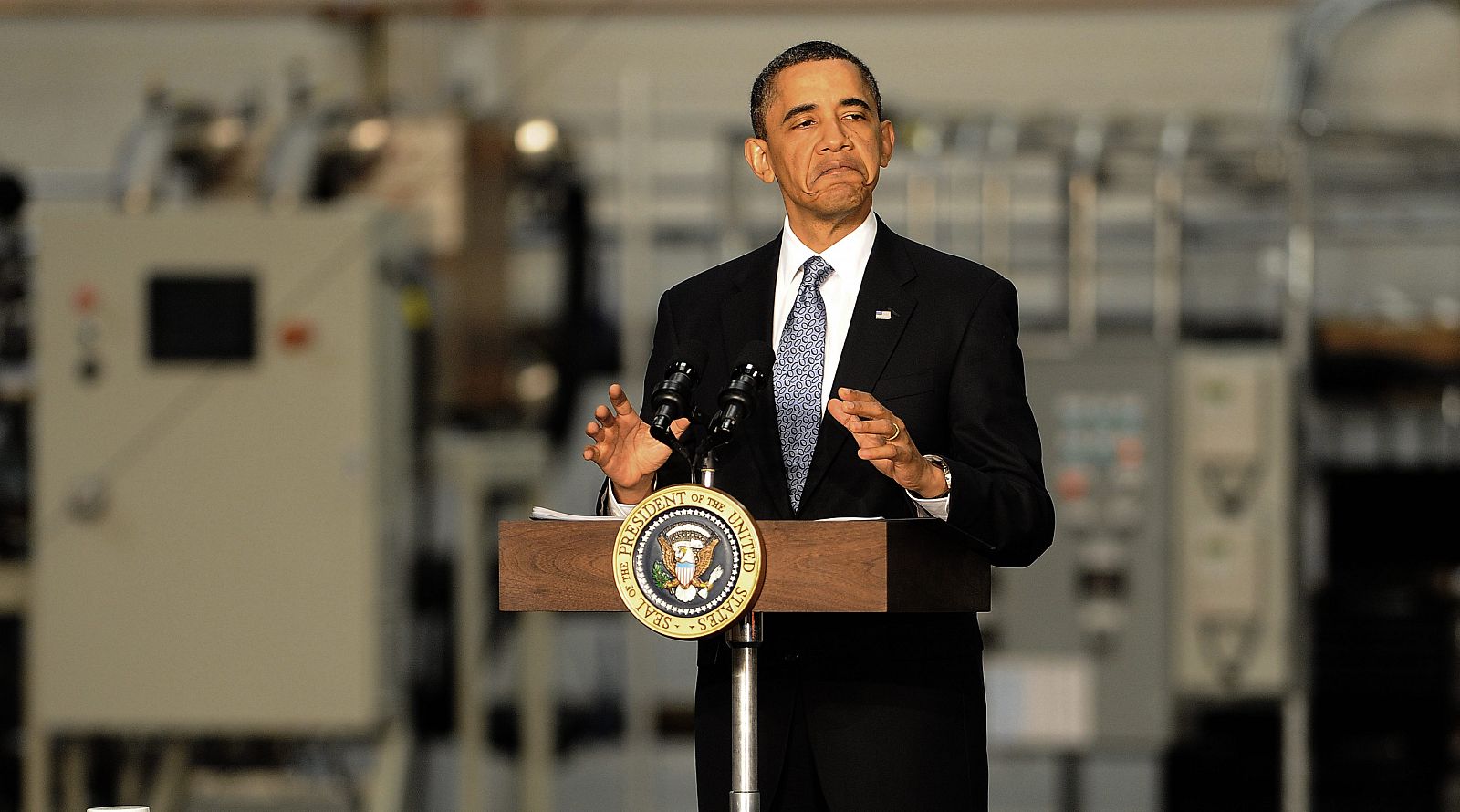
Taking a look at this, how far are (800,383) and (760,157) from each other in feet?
0.79

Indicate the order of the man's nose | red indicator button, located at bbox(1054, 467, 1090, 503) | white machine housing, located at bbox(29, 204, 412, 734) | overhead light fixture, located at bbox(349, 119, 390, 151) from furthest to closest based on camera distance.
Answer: red indicator button, located at bbox(1054, 467, 1090, 503)
overhead light fixture, located at bbox(349, 119, 390, 151)
white machine housing, located at bbox(29, 204, 412, 734)
the man's nose

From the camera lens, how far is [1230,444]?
620cm

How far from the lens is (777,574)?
5.56 ft

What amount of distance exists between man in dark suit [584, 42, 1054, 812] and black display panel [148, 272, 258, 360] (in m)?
3.31

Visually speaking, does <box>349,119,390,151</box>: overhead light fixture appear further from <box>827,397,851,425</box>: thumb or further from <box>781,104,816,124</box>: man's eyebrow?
<box>827,397,851,425</box>: thumb

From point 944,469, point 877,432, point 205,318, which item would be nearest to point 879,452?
point 877,432

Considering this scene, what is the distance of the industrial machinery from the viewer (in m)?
5.05

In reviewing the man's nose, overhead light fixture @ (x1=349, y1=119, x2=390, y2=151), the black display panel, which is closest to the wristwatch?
the man's nose

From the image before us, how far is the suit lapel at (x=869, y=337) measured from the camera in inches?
74.4

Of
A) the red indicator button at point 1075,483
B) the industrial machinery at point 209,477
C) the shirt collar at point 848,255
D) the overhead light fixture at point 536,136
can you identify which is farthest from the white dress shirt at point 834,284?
the red indicator button at point 1075,483

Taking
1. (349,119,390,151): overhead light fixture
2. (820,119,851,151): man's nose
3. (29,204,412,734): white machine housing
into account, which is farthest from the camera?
(349,119,390,151): overhead light fixture

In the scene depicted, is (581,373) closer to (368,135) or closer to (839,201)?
(368,135)

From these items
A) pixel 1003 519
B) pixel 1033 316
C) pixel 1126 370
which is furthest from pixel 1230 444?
pixel 1003 519

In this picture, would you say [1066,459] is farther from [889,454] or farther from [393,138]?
[889,454]
